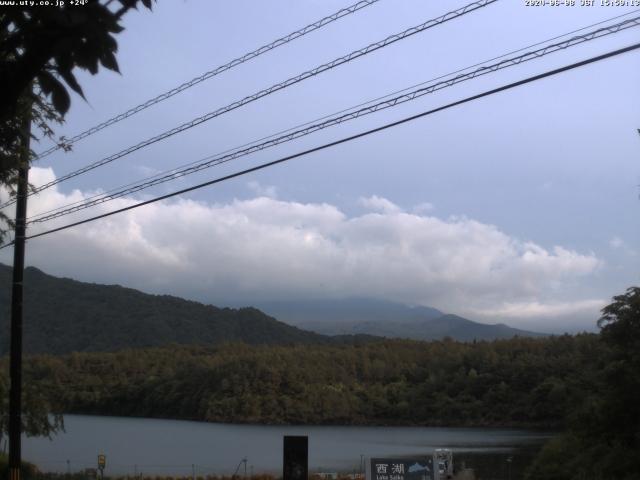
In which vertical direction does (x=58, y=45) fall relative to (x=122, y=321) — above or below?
below

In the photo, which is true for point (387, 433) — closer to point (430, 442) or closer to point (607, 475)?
point (430, 442)

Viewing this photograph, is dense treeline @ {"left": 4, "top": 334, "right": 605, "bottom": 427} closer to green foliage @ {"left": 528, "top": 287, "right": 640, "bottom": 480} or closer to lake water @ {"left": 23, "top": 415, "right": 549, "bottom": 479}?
lake water @ {"left": 23, "top": 415, "right": 549, "bottom": 479}

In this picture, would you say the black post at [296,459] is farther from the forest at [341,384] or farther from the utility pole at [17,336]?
the forest at [341,384]

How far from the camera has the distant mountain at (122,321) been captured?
427 feet

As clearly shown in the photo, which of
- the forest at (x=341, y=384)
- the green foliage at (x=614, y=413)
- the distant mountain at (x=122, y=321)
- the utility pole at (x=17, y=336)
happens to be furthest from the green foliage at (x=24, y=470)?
the distant mountain at (x=122, y=321)

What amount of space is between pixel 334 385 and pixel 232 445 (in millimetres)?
23634

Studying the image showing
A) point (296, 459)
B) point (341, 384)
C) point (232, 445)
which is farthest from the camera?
point (341, 384)

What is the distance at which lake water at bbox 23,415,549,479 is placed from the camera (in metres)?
40.6

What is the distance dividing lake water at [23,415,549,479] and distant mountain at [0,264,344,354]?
63.9 meters

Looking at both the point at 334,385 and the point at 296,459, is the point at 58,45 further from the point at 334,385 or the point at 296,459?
the point at 334,385

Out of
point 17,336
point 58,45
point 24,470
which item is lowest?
point 24,470

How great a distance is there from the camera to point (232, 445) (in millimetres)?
52375

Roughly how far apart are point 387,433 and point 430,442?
36.6 feet

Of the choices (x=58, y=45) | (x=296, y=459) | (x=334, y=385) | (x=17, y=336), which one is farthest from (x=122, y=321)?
(x=58, y=45)
